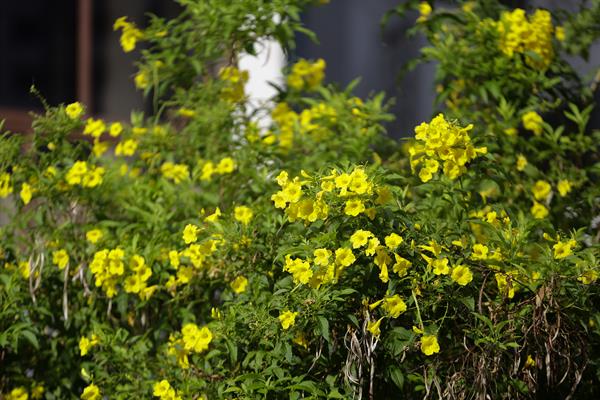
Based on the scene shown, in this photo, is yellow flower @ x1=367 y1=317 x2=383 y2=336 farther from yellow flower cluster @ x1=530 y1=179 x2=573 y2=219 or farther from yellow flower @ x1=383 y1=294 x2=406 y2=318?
yellow flower cluster @ x1=530 y1=179 x2=573 y2=219

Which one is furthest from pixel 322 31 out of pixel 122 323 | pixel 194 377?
pixel 194 377

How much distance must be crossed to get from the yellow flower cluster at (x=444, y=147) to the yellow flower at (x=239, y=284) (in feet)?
2.17

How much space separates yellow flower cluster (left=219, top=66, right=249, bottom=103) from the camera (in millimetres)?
4215

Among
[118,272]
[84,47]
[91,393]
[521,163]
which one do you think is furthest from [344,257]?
[84,47]

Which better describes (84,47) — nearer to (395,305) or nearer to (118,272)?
(118,272)

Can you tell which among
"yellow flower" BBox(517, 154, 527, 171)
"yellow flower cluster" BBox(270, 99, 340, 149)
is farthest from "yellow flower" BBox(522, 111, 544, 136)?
"yellow flower cluster" BBox(270, 99, 340, 149)

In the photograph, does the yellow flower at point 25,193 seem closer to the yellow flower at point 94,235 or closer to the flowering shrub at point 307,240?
the flowering shrub at point 307,240

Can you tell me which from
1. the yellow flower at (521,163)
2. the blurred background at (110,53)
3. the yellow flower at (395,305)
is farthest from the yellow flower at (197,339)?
the blurred background at (110,53)

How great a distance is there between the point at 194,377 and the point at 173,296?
37cm

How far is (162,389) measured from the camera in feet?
10.8

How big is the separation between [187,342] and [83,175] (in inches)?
31.1

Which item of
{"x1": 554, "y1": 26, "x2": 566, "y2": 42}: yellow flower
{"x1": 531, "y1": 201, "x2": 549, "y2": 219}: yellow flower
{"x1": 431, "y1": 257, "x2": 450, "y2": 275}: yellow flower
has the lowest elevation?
{"x1": 531, "y1": 201, "x2": 549, "y2": 219}: yellow flower

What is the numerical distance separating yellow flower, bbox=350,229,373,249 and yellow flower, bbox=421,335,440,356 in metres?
0.34

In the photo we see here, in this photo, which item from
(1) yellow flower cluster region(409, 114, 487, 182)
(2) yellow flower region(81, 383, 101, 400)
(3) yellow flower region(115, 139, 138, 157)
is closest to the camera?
(1) yellow flower cluster region(409, 114, 487, 182)
